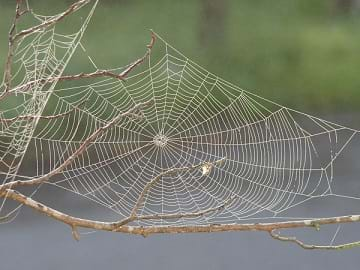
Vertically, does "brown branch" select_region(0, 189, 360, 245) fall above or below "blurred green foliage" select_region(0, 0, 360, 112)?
below

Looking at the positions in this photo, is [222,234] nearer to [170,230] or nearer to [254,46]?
[254,46]

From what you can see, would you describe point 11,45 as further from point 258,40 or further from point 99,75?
point 258,40

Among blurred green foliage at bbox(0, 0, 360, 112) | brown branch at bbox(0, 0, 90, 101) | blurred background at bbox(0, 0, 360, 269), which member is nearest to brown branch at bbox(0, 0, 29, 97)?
brown branch at bbox(0, 0, 90, 101)

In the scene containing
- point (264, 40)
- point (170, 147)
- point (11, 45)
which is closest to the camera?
point (11, 45)

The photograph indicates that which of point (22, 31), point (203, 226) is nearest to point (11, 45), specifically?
point (22, 31)

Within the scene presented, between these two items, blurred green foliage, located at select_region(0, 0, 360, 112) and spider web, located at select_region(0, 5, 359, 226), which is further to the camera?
blurred green foliage, located at select_region(0, 0, 360, 112)

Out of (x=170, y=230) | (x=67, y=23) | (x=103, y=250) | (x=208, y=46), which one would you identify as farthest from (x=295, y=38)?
(x=170, y=230)

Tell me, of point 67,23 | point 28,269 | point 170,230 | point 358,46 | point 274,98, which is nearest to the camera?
point 170,230

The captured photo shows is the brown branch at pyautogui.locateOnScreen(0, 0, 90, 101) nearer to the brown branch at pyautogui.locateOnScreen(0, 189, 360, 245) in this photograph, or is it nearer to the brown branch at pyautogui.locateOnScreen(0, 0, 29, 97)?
the brown branch at pyautogui.locateOnScreen(0, 0, 29, 97)
